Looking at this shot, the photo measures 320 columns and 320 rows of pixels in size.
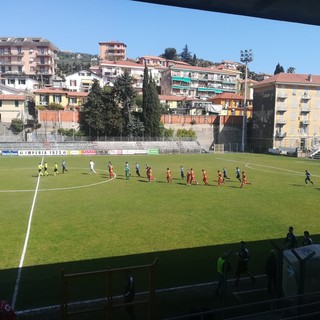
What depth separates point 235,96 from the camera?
3871 inches

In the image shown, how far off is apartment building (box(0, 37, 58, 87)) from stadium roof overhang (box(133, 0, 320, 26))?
113 metres

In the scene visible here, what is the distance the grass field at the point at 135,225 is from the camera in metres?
12.4

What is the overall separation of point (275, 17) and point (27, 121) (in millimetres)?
73259

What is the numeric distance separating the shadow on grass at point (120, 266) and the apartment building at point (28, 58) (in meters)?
109

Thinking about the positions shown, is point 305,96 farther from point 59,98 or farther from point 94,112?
point 59,98

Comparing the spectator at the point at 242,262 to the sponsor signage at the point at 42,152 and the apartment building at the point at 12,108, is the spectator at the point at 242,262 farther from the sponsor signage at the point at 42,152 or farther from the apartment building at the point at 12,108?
the apartment building at the point at 12,108

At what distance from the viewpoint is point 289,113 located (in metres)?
77.4

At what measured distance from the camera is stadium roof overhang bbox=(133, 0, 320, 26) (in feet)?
26.2

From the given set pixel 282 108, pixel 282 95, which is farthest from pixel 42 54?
pixel 282 108

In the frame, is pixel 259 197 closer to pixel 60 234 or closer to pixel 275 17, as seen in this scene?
pixel 60 234

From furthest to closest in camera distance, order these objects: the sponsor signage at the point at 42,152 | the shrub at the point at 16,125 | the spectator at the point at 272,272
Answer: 1. the shrub at the point at 16,125
2. the sponsor signage at the point at 42,152
3. the spectator at the point at 272,272

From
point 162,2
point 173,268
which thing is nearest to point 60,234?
point 173,268

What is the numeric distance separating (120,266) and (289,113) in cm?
7226

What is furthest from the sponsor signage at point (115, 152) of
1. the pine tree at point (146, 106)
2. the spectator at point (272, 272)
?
the spectator at point (272, 272)
